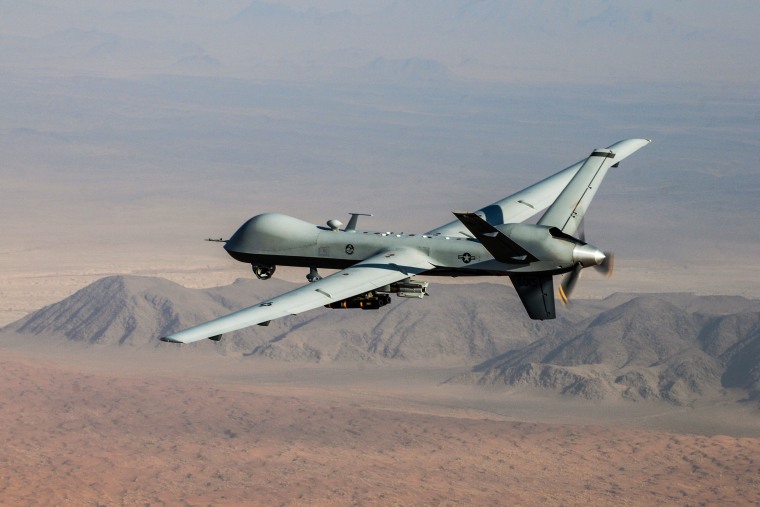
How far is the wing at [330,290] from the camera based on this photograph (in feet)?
182

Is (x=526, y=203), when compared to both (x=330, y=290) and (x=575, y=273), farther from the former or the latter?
(x=330, y=290)

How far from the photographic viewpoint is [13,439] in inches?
7598

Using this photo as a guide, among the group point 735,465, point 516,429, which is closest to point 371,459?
point 516,429

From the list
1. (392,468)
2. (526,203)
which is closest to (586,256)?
(526,203)

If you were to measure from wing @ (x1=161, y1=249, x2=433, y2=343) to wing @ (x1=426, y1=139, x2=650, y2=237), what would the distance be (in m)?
6.09

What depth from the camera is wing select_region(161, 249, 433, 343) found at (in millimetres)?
55531

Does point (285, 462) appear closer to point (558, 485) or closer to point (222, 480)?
point (222, 480)

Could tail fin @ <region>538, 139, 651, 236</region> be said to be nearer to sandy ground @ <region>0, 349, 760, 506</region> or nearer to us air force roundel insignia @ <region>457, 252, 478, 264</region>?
us air force roundel insignia @ <region>457, 252, 478, 264</region>

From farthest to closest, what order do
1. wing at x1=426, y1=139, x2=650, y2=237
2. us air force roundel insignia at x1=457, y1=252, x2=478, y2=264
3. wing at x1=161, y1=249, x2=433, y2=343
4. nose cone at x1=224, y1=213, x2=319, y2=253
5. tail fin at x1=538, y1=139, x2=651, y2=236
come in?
wing at x1=426, y1=139, x2=650, y2=237 < tail fin at x1=538, y1=139, x2=651, y2=236 < nose cone at x1=224, y1=213, x2=319, y2=253 < us air force roundel insignia at x1=457, y1=252, x2=478, y2=264 < wing at x1=161, y1=249, x2=433, y2=343

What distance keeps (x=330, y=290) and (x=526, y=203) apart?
20.4 m

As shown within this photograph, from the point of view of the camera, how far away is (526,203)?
7794cm

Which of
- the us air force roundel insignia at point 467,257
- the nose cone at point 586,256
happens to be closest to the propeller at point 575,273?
the nose cone at point 586,256

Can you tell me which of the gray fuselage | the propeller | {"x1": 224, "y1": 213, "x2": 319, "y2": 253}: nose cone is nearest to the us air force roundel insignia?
the gray fuselage

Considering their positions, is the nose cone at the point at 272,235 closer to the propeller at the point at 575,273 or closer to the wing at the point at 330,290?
the wing at the point at 330,290
